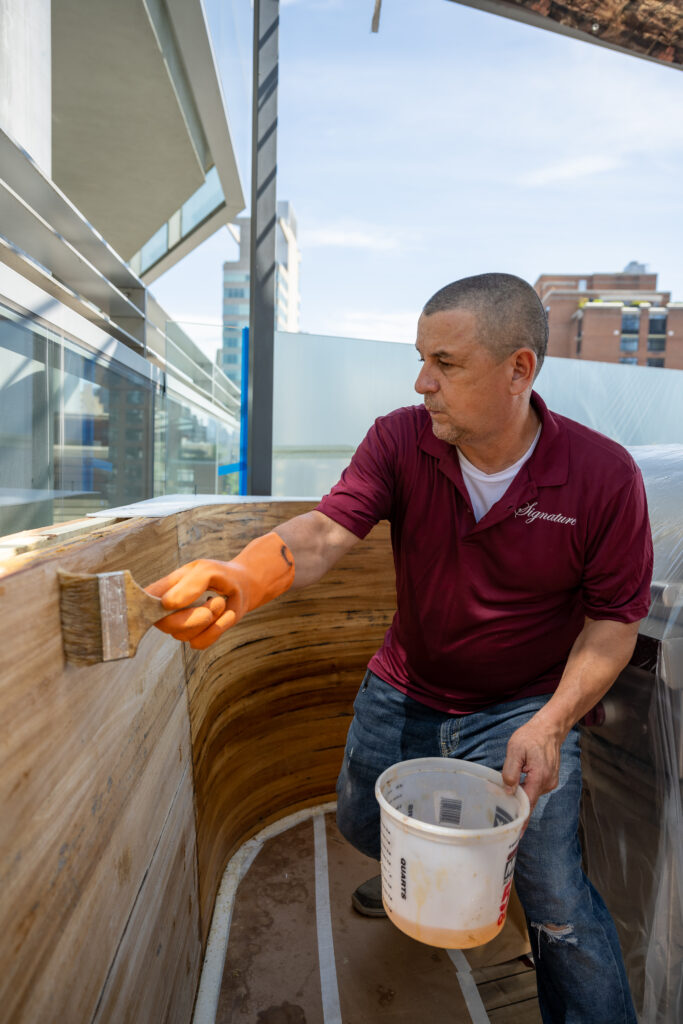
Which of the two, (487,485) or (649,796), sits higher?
(487,485)

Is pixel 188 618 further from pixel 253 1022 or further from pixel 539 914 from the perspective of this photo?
pixel 253 1022

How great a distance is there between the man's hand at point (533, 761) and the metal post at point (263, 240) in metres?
1.93

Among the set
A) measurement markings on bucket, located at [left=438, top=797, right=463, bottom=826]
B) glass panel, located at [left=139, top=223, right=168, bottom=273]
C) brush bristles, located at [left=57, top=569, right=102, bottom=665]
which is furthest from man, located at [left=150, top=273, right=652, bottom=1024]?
glass panel, located at [left=139, top=223, right=168, bottom=273]

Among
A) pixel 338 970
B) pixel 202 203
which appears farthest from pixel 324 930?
pixel 202 203

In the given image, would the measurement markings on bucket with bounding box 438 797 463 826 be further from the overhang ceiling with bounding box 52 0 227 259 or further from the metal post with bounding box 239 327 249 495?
the overhang ceiling with bounding box 52 0 227 259

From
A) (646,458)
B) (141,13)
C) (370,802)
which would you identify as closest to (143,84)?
(141,13)

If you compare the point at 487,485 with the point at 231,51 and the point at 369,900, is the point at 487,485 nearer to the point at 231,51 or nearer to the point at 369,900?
the point at 369,900

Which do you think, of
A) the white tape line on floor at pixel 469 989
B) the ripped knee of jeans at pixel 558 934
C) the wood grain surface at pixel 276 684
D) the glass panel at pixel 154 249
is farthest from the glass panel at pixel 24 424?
the glass panel at pixel 154 249

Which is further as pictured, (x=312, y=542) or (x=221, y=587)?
(x=312, y=542)

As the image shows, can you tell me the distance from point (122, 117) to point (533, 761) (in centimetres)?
916

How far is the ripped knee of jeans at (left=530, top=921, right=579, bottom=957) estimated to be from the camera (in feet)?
3.98

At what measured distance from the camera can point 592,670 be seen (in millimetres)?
1296

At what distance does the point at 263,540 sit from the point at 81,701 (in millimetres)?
572

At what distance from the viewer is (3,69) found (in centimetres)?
319
